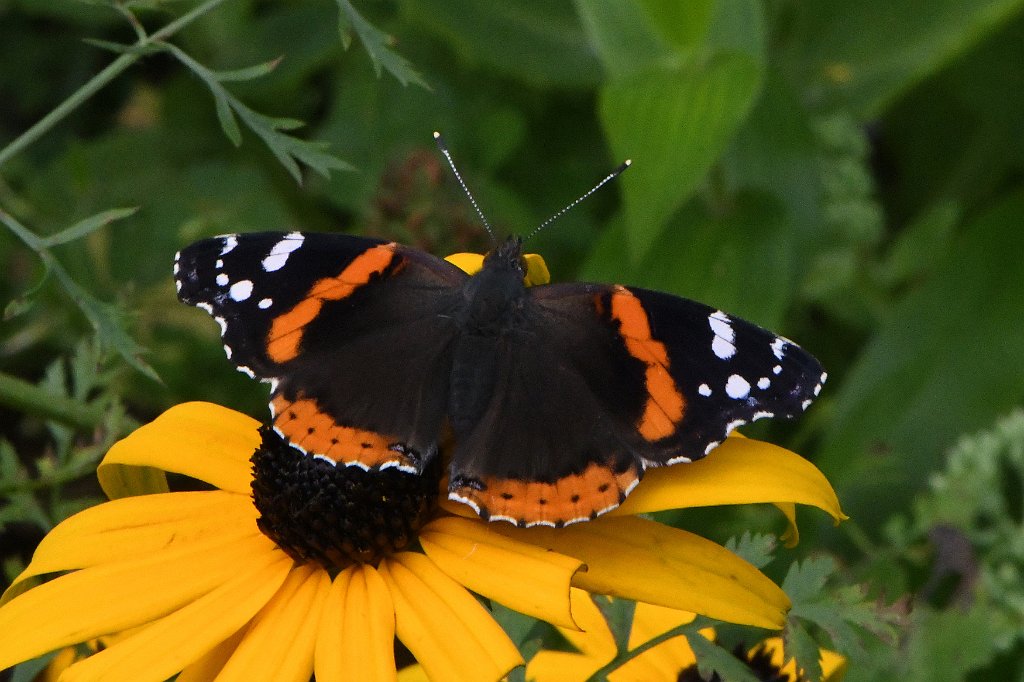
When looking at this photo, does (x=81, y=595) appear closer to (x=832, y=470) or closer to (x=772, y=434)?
(x=832, y=470)

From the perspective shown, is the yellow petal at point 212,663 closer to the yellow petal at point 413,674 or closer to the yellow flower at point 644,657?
the yellow petal at point 413,674

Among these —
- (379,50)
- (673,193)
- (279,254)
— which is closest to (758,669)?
(279,254)

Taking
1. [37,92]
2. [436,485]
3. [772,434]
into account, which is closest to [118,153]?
[37,92]

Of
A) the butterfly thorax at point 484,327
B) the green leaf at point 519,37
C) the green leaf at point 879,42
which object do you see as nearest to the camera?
the butterfly thorax at point 484,327

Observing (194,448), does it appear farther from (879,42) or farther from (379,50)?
(879,42)

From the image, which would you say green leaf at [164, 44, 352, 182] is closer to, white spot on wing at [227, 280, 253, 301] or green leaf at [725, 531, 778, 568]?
white spot on wing at [227, 280, 253, 301]

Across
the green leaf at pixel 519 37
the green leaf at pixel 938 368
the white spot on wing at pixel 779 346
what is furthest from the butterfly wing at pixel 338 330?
the green leaf at pixel 519 37

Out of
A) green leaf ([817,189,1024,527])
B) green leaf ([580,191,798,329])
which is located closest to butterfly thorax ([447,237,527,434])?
green leaf ([580,191,798,329])
